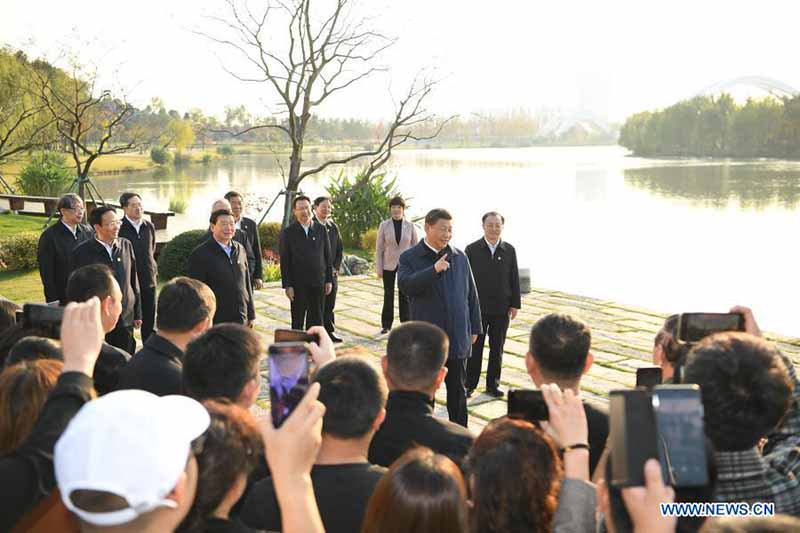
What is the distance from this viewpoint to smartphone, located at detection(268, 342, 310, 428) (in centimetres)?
171

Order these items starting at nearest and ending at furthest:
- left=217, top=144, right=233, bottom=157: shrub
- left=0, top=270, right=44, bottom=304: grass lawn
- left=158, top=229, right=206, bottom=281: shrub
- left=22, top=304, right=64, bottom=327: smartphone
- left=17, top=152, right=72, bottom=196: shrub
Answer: left=22, top=304, right=64, bottom=327: smartphone → left=0, top=270, right=44, bottom=304: grass lawn → left=158, top=229, right=206, bottom=281: shrub → left=17, top=152, right=72, bottom=196: shrub → left=217, top=144, right=233, bottom=157: shrub

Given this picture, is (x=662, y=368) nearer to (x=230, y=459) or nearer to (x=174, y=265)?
(x=230, y=459)

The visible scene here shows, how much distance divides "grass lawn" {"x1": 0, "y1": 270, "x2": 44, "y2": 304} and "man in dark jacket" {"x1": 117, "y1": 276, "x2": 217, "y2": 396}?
22.5ft

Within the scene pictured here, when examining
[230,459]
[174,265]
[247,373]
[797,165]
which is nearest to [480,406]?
[247,373]

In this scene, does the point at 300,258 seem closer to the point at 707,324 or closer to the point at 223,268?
the point at 223,268

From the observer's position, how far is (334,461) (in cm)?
204

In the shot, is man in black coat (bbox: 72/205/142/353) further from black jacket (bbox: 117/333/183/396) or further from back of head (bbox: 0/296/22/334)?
black jacket (bbox: 117/333/183/396)

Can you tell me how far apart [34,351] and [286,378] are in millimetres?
1353

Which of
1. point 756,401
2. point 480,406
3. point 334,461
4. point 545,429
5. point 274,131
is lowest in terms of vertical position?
point 480,406

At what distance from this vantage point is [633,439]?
1.33 m

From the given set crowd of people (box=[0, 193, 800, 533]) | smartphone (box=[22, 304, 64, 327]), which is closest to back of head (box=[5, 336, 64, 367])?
crowd of people (box=[0, 193, 800, 533])

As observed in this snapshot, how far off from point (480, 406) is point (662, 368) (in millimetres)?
2884

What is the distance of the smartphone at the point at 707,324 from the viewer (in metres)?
2.46

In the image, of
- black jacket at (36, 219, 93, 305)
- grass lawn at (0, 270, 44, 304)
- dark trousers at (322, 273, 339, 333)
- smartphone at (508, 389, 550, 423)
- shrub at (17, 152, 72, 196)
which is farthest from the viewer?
shrub at (17, 152, 72, 196)
